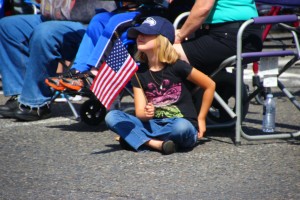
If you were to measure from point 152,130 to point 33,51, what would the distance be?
1803 millimetres

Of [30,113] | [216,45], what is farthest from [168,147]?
[30,113]

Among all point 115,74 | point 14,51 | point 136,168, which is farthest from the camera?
point 14,51

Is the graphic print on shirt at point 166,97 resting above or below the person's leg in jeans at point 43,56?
above

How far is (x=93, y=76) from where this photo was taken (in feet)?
22.3

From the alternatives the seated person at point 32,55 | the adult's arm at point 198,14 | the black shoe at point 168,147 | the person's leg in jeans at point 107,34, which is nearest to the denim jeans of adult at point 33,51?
the seated person at point 32,55

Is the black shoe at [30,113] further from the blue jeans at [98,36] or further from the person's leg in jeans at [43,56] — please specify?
the blue jeans at [98,36]

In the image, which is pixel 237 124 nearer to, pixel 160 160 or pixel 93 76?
pixel 160 160

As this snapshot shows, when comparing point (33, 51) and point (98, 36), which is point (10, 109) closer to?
point (33, 51)

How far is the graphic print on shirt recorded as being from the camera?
19.9 ft

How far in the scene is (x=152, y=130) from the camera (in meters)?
6.10

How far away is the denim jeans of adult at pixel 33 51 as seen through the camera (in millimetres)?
7363

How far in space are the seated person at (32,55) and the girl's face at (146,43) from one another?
1.47m

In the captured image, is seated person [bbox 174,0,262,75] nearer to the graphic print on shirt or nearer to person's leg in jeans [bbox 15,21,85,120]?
the graphic print on shirt

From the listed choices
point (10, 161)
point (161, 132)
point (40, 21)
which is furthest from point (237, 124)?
point (40, 21)
